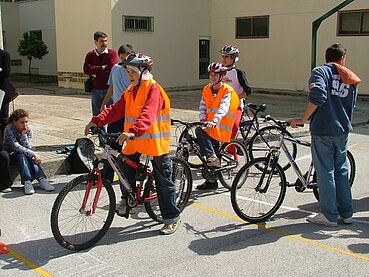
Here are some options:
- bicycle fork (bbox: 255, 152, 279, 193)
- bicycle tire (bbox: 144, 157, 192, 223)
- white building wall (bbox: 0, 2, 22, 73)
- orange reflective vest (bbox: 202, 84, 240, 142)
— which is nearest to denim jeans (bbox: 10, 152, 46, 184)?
bicycle tire (bbox: 144, 157, 192, 223)

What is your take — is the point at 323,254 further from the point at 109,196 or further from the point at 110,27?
the point at 110,27

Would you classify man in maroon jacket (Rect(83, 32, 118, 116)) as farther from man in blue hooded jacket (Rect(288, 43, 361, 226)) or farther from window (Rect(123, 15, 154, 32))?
Answer: window (Rect(123, 15, 154, 32))

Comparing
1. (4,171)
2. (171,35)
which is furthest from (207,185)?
(171,35)

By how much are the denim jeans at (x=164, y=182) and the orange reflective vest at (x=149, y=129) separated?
0.12m

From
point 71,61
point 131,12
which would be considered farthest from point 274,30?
point 71,61

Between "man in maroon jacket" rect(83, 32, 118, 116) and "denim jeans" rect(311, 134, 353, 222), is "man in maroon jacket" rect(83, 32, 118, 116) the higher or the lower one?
the higher one

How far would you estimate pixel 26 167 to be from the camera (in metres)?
6.48

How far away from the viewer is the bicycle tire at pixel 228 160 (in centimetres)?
646

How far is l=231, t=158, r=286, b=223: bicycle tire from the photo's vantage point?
5375 mm

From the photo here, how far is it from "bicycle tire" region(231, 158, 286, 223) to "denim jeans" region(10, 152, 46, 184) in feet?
9.49

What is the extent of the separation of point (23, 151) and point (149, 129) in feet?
8.22

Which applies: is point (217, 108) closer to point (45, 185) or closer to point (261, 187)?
point (261, 187)

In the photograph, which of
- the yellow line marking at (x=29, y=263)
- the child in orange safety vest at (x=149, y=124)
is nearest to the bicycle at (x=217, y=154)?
the child in orange safety vest at (x=149, y=124)

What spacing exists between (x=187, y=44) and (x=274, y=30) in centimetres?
419
